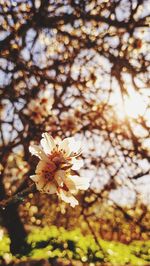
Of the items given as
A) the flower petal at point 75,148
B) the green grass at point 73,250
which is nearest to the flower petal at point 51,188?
the flower petal at point 75,148

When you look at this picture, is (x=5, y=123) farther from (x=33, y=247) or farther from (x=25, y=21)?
(x=33, y=247)

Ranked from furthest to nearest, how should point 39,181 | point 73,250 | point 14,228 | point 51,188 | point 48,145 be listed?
point 14,228 → point 73,250 → point 48,145 → point 51,188 → point 39,181

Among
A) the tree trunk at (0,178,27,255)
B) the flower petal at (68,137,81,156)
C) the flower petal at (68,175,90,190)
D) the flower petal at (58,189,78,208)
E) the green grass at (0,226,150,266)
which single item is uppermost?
the tree trunk at (0,178,27,255)

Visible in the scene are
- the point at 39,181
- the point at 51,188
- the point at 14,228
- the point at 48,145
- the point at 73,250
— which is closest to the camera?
the point at 39,181

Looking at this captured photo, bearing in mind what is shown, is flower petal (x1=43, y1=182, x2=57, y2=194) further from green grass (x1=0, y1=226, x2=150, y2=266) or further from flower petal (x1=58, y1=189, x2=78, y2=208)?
green grass (x1=0, y1=226, x2=150, y2=266)

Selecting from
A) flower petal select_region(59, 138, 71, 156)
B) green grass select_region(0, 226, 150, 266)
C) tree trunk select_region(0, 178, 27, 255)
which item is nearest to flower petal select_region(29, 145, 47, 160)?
flower petal select_region(59, 138, 71, 156)

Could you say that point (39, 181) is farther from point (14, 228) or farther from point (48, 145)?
point (14, 228)

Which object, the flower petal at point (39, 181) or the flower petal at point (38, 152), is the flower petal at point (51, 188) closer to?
the flower petal at point (39, 181)

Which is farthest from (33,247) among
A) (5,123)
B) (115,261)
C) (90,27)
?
(90,27)

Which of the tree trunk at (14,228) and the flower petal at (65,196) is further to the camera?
the tree trunk at (14,228)

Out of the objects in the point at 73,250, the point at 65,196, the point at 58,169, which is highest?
the point at 73,250

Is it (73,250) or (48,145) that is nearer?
(48,145)

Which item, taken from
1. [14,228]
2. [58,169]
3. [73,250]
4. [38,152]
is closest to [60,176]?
[58,169]
